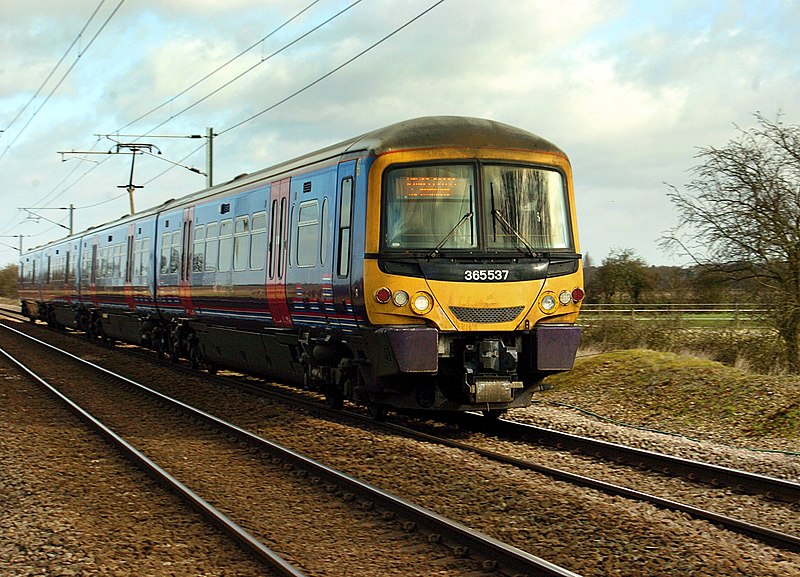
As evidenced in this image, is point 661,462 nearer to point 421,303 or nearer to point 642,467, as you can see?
point 642,467

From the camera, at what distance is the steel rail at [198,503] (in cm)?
579

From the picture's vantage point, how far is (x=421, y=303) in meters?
9.99

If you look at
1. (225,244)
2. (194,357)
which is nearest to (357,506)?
(225,244)

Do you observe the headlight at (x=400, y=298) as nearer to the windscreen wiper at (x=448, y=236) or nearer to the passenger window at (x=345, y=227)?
the windscreen wiper at (x=448, y=236)

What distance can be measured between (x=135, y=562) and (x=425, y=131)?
5912 millimetres

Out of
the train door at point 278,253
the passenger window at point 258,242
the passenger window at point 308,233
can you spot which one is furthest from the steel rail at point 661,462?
the passenger window at point 258,242

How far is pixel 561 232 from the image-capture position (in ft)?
35.4

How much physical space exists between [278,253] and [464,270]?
12.6 feet

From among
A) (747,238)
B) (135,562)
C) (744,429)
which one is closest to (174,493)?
(135,562)

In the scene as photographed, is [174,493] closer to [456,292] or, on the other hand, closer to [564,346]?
[456,292]

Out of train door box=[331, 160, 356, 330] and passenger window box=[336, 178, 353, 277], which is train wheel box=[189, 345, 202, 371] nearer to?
train door box=[331, 160, 356, 330]

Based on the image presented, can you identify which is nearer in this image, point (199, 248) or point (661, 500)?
point (661, 500)

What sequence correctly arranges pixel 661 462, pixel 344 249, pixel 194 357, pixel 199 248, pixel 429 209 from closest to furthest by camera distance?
pixel 661 462 < pixel 429 209 < pixel 344 249 < pixel 199 248 < pixel 194 357

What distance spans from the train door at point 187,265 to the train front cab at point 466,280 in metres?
8.18
